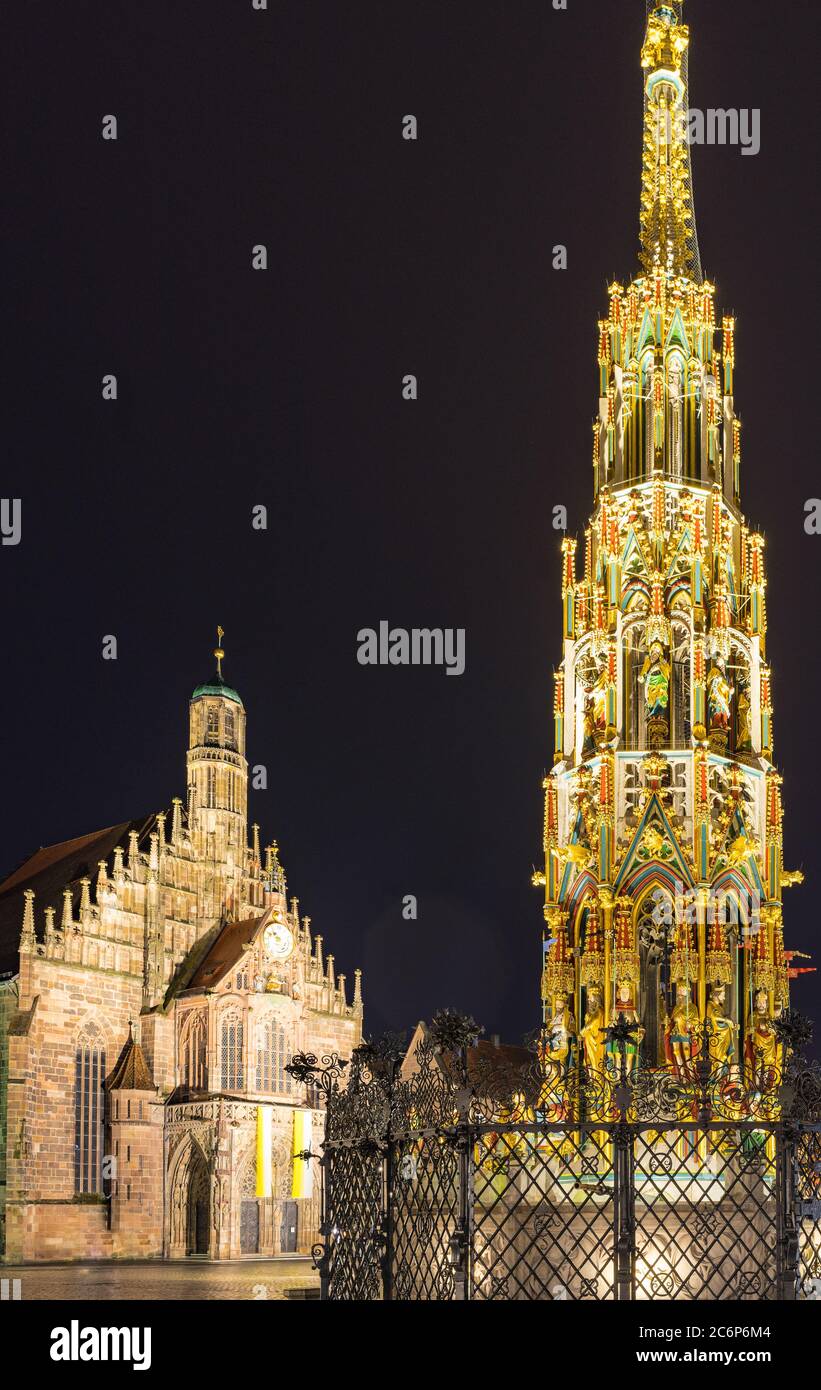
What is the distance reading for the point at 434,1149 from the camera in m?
19.1

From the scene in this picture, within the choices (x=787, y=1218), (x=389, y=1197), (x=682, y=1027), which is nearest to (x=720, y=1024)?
(x=682, y=1027)

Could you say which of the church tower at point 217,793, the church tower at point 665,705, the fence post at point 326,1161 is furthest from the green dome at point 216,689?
the fence post at point 326,1161

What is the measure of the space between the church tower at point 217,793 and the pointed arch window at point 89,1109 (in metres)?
7.50

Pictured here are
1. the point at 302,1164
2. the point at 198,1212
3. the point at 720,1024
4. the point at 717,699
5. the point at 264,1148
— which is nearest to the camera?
the point at 720,1024

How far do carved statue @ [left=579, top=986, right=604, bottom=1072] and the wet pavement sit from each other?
7.23m

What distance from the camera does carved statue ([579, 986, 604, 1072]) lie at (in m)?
33.8

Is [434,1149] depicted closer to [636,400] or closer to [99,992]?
[636,400]

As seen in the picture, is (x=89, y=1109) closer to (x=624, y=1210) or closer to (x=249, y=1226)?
(x=249, y=1226)

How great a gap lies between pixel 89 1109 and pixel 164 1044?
11.6ft

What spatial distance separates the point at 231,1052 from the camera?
56969 millimetres

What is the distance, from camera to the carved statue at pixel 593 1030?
1330 inches

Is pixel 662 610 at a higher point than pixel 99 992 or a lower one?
higher
